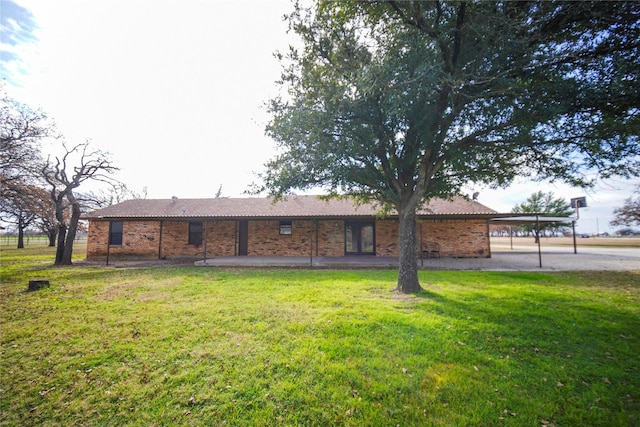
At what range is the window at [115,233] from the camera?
1728 centimetres

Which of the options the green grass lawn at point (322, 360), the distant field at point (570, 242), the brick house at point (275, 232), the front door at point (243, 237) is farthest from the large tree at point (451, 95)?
the distant field at point (570, 242)

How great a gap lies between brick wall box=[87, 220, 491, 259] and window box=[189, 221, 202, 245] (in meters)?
0.26

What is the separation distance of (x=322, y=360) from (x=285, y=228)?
44.4 feet

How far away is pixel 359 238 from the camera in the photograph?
16.5 metres

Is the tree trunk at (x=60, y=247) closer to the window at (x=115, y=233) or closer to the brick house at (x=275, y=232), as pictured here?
the brick house at (x=275, y=232)

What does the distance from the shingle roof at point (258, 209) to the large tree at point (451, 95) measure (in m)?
6.60

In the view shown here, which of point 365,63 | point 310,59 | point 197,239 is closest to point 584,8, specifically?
point 365,63

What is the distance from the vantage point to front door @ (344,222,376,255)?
16406mm

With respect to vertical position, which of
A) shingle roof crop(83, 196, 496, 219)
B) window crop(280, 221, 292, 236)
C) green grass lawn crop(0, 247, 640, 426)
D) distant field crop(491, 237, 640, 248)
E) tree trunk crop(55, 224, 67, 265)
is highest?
shingle roof crop(83, 196, 496, 219)

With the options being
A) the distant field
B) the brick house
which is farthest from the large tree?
the distant field

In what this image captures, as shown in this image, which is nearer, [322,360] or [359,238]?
[322,360]

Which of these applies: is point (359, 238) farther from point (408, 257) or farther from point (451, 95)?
point (451, 95)

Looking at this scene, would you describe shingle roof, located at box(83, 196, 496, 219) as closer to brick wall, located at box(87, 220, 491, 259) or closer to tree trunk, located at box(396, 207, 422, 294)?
brick wall, located at box(87, 220, 491, 259)

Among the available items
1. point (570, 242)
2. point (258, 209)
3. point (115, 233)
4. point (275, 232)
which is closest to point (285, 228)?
point (275, 232)
